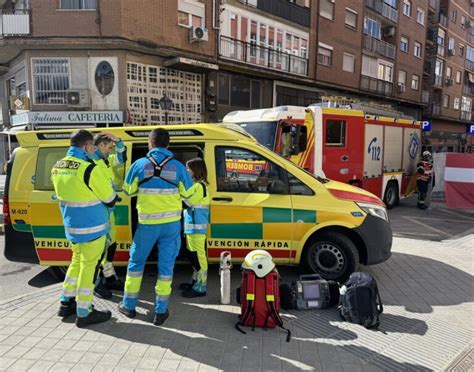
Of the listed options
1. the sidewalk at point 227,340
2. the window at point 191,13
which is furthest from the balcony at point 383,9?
the sidewalk at point 227,340

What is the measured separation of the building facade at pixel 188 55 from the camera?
1487 centimetres

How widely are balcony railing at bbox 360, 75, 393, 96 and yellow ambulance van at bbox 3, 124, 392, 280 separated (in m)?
24.5

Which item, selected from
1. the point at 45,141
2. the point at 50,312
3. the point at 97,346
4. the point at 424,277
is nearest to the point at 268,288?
the point at 97,346

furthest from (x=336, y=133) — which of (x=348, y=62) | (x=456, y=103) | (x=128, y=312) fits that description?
(x=456, y=103)

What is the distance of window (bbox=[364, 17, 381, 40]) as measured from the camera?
27062 mm

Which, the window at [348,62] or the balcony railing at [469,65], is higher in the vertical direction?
the balcony railing at [469,65]

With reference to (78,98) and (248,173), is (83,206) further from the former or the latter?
(78,98)

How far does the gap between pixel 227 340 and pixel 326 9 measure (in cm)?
2421

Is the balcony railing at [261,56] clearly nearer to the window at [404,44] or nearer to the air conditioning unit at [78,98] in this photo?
the air conditioning unit at [78,98]

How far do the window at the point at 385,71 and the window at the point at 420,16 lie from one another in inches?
278

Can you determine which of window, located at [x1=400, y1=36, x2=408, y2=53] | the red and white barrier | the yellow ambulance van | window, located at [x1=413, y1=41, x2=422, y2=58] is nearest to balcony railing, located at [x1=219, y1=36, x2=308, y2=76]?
the red and white barrier

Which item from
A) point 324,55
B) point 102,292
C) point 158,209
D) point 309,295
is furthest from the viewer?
point 324,55

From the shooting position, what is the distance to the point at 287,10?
21.1m

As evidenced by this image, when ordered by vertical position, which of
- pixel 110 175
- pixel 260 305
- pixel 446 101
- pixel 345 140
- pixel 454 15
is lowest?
pixel 260 305
